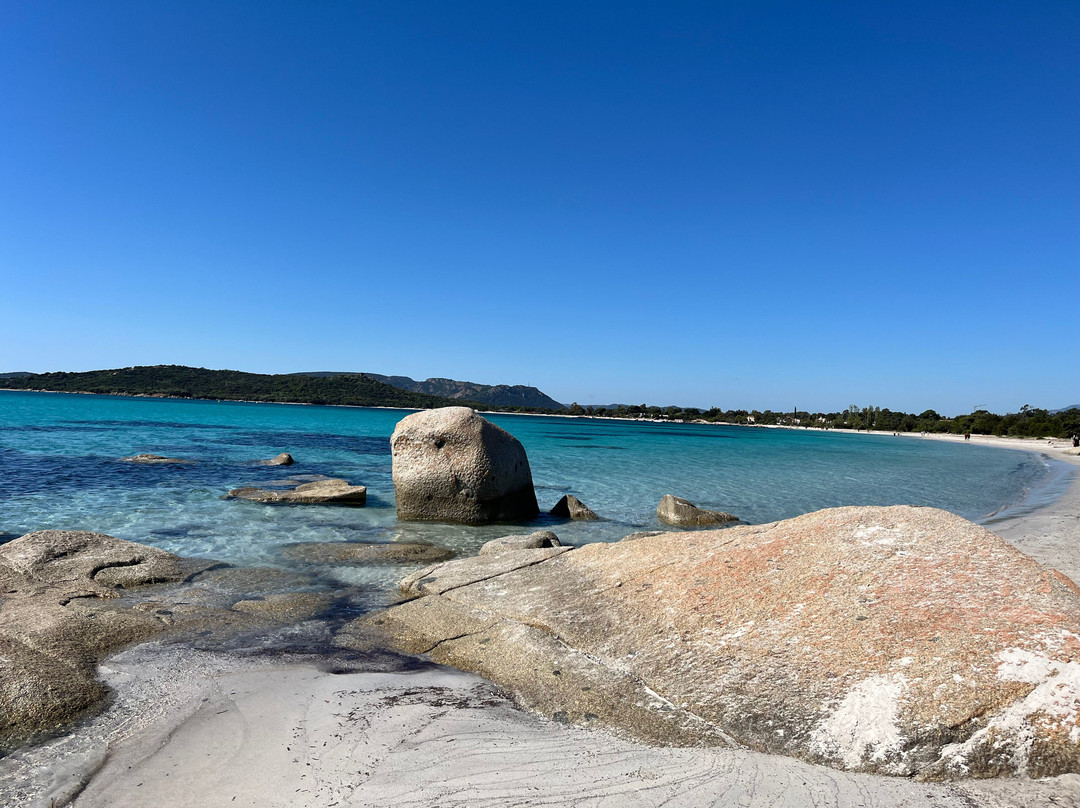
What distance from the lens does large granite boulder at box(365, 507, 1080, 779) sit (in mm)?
3656

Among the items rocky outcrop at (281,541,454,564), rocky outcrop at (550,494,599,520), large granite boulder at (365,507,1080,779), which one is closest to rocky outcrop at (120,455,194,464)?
rocky outcrop at (281,541,454,564)

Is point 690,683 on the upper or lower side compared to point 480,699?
upper

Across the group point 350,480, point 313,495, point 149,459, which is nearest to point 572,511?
point 313,495

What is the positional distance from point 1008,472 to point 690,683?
3960 centimetres

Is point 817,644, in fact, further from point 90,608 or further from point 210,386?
point 210,386

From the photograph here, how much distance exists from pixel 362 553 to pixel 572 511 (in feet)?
21.8

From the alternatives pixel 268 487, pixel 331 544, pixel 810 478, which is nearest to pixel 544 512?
pixel 331 544

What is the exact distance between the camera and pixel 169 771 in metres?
3.58

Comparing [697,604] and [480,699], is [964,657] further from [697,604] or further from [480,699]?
[480,699]

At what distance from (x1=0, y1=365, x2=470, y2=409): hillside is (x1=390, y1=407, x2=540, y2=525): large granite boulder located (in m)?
132

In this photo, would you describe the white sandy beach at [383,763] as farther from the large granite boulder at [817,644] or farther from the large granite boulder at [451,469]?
the large granite boulder at [451,469]

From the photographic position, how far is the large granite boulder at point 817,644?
366cm

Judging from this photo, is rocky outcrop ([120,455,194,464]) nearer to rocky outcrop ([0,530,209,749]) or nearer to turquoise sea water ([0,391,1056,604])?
turquoise sea water ([0,391,1056,604])

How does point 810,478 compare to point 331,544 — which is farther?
point 810,478
